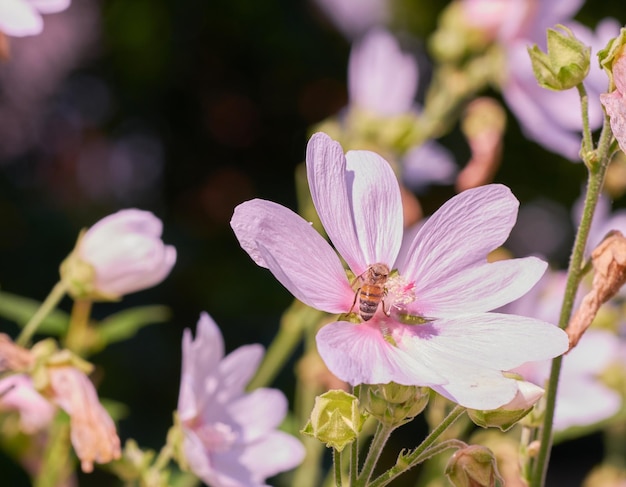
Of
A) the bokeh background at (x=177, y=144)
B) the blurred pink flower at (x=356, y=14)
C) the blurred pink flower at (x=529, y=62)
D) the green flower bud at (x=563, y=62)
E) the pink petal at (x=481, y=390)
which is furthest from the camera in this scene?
the blurred pink flower at (x=356, y=14)

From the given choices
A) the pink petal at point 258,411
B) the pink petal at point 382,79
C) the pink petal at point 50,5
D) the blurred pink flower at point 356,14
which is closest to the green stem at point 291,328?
the pink petal at point 258,411

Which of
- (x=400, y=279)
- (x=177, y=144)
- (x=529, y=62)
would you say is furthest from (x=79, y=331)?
(x=177, y=144)

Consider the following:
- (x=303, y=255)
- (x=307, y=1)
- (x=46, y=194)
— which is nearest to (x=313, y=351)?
(x=303, y=255)

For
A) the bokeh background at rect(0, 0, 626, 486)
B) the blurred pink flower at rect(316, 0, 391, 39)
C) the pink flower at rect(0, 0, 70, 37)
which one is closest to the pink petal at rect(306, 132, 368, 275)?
the pink flower at rect(0, 0, 70, 37)

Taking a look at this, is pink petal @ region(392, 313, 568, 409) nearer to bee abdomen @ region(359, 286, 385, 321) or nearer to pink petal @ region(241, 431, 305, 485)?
bee abdomen @ region(359, 286, 385, 321)

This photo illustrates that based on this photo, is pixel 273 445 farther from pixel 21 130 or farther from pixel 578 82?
pixel 21 130

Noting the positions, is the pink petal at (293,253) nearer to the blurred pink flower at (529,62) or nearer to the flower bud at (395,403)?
the flower bud at (395,403)
